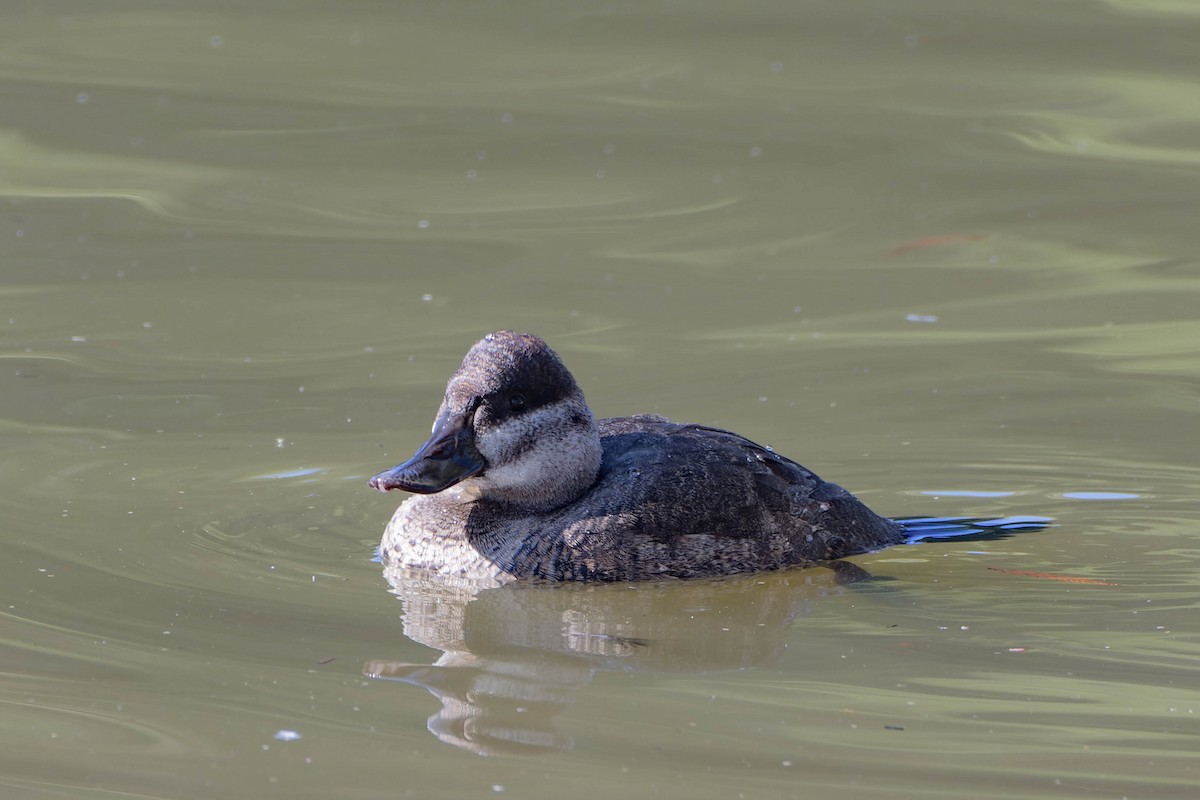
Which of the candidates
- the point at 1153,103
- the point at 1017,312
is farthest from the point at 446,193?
the point at 1153,103

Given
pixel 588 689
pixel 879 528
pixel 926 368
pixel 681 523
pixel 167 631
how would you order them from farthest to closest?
pixel 926 368 < pixel 879 528 < pixel 681 523 < pixel 167 631 < pixel 588 689

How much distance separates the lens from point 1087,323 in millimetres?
10125

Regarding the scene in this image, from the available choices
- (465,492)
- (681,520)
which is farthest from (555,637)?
(465,492)

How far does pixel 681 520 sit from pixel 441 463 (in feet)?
2.91

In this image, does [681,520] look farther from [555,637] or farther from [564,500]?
[555,637]

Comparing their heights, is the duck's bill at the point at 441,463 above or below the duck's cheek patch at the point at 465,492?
above

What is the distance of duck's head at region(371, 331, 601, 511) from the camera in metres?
6.61

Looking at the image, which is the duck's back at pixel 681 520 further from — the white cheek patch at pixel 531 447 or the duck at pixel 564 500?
the white cheek patch at pixel 531 447

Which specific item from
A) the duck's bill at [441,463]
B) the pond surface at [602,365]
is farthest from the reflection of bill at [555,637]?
the duck's bill at [441,463]

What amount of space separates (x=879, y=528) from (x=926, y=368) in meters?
2.50

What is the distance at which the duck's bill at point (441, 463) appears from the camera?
6457 mm

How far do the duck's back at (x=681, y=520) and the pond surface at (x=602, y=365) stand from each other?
0.14 meters

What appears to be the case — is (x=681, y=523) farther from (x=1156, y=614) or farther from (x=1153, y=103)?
(x=1153, y=103)

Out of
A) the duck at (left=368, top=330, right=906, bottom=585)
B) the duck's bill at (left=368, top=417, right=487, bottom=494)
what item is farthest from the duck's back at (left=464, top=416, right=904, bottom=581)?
the duck's bill at (left=368, top=417, right=487, bottom=494)
